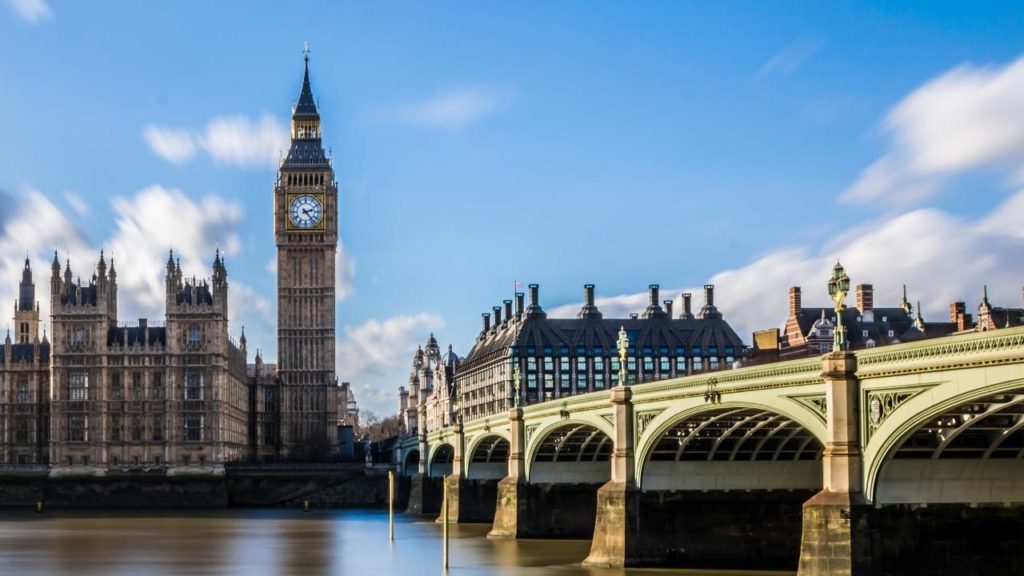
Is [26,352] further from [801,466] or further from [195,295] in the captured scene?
[801,466]

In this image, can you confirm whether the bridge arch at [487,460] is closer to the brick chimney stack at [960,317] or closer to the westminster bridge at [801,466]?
the westminster bridge at [801,466]

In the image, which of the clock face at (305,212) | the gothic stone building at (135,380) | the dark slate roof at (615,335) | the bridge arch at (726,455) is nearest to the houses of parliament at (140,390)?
the gothic stone building at (135,380)

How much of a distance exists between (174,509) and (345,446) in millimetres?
40386

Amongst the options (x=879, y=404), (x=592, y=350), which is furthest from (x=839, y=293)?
(x=592, y=350)

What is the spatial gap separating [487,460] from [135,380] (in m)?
65.1

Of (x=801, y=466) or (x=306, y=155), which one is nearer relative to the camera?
(x=801, y=466)

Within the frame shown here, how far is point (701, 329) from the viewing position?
16188 cm

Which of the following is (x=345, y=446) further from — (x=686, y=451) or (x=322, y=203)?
(x=686, y=451)

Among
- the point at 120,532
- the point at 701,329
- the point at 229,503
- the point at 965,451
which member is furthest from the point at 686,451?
the point at 701,329

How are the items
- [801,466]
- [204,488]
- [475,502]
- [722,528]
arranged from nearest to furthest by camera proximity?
[722,528]
[801,466]
[475,502]
[204,488]

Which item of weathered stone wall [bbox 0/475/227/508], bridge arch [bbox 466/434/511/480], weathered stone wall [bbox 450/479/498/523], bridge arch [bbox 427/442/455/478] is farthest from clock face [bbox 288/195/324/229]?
weathered stone wall [bbox 450/479/498/523]

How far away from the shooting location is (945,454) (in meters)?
43.6

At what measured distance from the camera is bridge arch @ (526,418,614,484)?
77.2m

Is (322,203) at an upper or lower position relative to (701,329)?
upper
